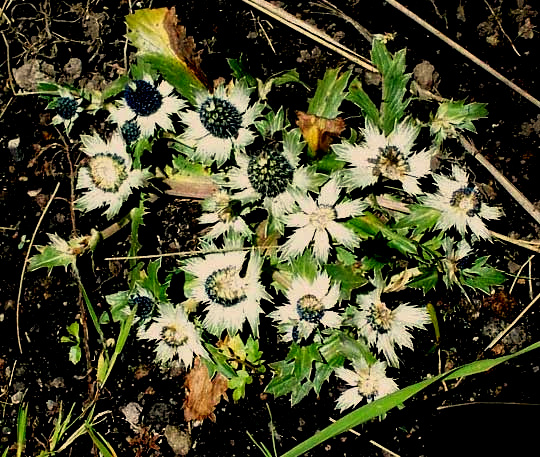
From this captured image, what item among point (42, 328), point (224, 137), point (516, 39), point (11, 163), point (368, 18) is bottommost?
point (42, 328)

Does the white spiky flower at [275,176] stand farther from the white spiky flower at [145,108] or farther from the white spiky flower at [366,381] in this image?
the white spiky flower at [366,381]

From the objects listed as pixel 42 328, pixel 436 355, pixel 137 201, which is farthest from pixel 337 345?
pixel 42 328

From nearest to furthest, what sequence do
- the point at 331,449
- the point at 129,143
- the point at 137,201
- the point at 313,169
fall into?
1. the point at 313,169
2. the point at 129,143
3. the point at 137,201
4. the point at 331,449

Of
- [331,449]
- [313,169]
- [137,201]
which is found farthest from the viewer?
[331,449]

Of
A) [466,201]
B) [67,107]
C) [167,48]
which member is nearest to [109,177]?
[67,107]

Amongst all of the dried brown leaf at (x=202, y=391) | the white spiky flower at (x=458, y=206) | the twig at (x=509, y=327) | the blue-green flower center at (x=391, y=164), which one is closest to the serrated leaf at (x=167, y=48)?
the blue-green flower center at (x=391, y=164)

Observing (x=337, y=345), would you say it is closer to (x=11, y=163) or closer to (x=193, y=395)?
(x=193, y=395)
